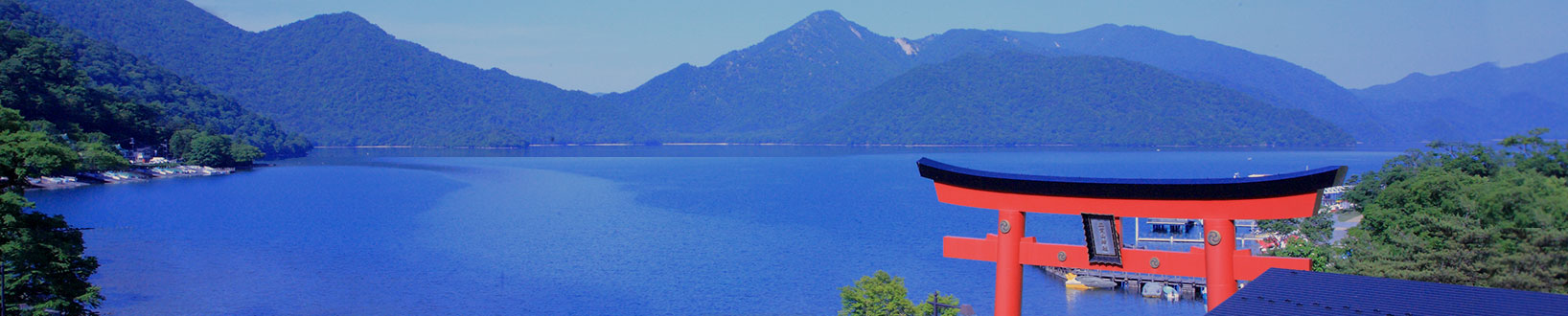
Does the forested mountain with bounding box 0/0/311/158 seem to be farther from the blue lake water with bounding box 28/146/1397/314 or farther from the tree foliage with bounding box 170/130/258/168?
the blue lake water with bounding box 28/146/1397/314

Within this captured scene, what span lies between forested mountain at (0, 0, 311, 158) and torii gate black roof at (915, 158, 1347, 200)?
9678cm

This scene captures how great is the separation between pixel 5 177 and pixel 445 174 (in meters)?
72.9

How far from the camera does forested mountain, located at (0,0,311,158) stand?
10388cm

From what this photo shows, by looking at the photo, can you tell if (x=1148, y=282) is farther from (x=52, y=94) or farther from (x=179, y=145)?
(x=179, y=145)

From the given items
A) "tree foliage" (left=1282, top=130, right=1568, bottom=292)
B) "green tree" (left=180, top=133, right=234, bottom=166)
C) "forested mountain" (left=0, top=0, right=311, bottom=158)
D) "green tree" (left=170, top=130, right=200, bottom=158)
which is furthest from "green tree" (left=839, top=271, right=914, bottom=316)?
"forested mountain" (left=0, top=0, right=311, bottom=158)

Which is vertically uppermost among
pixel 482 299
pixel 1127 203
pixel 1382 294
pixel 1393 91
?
pixel 1393 91

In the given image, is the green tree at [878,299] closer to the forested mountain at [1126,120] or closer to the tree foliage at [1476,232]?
the tree foliage at [1476,232]

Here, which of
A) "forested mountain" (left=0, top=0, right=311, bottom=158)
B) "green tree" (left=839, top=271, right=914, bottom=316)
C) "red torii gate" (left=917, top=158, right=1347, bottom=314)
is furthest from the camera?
"forested mountain" (left=0, top=0, right=311, bottom=158)

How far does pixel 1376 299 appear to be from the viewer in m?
8.62

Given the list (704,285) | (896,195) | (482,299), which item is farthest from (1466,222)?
(896,195)

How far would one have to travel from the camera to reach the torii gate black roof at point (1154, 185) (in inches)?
382

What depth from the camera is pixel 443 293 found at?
97.6ft

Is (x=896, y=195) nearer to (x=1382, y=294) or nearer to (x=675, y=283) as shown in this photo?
(x=675, y=283)

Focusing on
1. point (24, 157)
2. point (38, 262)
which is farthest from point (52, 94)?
point (38, 262)
